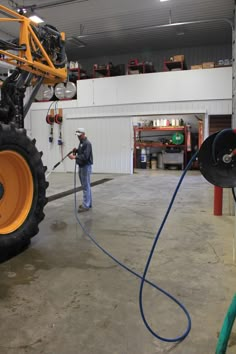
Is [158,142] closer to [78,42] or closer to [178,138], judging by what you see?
[178,138]

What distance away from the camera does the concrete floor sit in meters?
2.20

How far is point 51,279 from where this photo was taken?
3.18 metres

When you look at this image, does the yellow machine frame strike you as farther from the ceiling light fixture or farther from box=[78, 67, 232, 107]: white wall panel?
the ceiling light fixture

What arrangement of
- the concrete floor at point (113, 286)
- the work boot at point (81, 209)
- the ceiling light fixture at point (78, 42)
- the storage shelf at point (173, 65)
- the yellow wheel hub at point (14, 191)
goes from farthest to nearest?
the ceiling light fixture at point (78, 42) < the storage shelf at point (173, 65) < the work boot at point (81, 209) < the yellow wheel hub at point (14, 191) < the concrete floor at point (113, 286)

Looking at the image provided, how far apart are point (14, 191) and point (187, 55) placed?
12944 millimetres

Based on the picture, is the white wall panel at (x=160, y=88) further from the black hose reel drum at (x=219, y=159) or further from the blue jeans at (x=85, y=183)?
the black hose reel drum at (x=219, y=159)

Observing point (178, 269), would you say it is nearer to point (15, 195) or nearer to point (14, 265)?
point (14, 265)

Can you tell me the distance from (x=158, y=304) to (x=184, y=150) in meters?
11.7

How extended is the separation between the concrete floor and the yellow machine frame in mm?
2311

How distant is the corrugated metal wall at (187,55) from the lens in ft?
46.1

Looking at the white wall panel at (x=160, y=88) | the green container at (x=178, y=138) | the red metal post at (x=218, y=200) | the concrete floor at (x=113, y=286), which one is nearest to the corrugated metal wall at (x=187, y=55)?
the white wall panel at (x=160, y=88)

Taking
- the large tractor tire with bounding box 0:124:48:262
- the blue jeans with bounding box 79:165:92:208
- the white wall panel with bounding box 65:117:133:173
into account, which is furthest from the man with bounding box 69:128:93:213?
the white wall panel with bounding box 65:117:133:173

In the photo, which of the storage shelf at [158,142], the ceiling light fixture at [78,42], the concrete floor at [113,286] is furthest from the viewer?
the storage shelf at [158,142]

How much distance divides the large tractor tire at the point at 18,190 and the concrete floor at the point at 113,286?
0.29 meters
